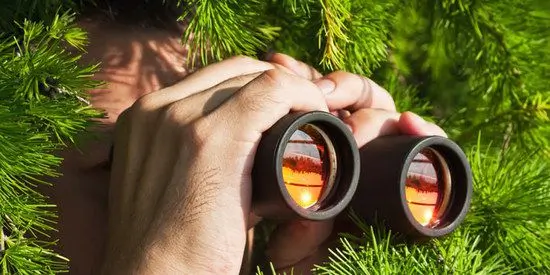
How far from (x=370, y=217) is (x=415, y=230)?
0.05 metres

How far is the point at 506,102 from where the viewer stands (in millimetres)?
1284

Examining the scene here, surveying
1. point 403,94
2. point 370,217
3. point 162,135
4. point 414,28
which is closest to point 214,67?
point 162,135

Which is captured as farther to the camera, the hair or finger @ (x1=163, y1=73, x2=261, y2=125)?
the hair

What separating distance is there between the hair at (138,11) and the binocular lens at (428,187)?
35 centimetres

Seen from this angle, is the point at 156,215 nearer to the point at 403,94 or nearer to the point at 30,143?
the point at 30,143

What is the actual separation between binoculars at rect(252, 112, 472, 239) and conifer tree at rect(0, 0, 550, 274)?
0.03m

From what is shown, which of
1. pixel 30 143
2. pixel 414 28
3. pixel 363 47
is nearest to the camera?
pixel 30 143

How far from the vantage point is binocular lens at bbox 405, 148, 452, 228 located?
1.08 metres

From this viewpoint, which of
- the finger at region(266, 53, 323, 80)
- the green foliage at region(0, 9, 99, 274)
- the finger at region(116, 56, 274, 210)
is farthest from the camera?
the finger at region(266, 53, 323, 80)

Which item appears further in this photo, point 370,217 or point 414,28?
point 414,28

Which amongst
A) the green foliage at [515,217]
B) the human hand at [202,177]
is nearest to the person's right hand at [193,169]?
the human hand at [202,177]

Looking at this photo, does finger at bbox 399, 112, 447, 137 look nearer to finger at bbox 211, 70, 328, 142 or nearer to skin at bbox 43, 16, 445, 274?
skin at bbox 43, 16, 445, 274

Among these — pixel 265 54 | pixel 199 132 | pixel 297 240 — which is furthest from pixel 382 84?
pixel 199 132

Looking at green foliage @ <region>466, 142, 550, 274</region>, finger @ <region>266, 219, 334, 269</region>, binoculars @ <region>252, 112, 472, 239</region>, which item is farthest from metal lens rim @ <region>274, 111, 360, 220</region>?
green foliage @ <region>466, 142, 550, 274</region>
